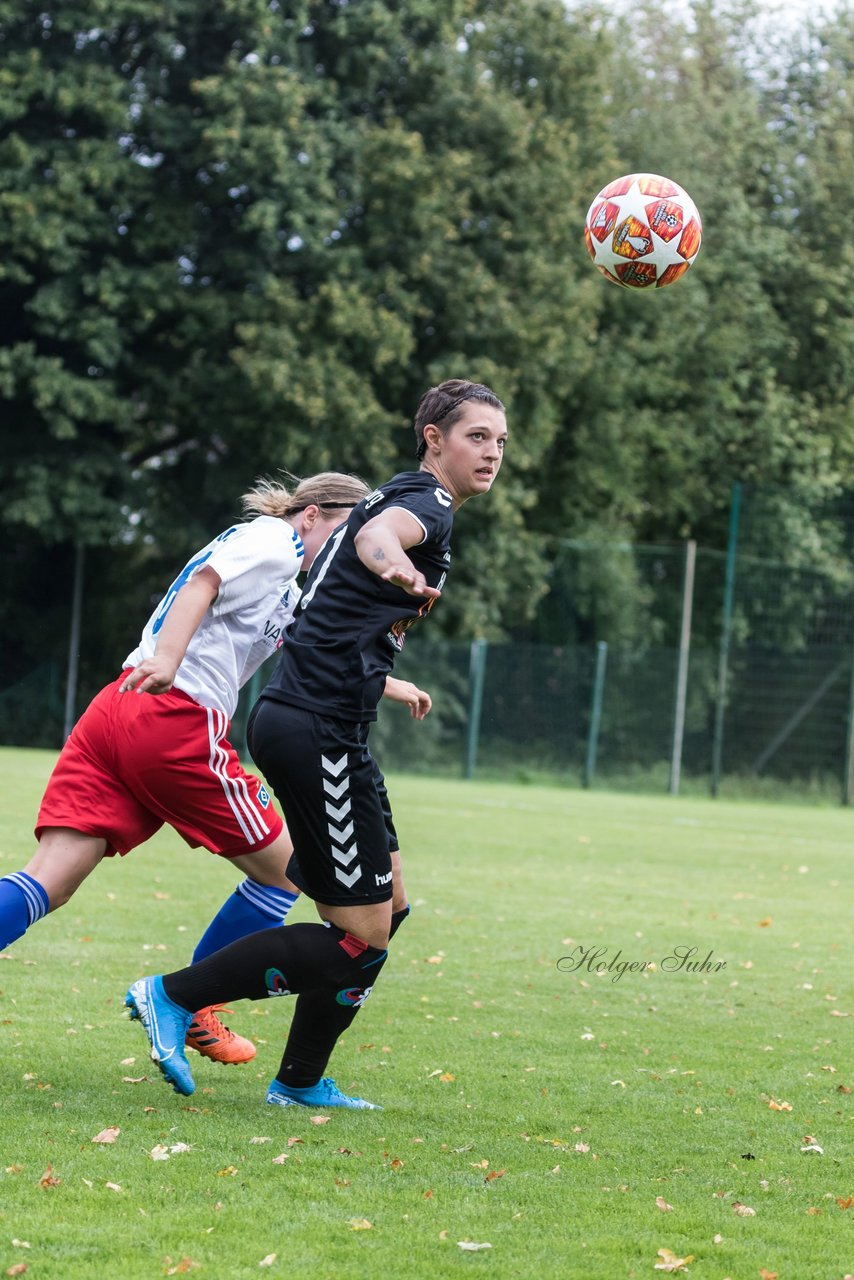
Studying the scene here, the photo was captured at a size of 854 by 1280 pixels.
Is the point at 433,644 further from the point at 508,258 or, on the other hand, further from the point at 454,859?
the point at 454,859

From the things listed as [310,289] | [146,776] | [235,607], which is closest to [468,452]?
[235,607]

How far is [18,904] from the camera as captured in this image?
478 centimetres

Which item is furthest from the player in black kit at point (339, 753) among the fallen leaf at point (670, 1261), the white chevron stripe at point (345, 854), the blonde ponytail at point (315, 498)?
the fallen leaf at point (670, 1261)

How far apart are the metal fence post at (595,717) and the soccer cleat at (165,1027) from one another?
70.0ft

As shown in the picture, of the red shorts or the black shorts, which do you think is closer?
the black shorts

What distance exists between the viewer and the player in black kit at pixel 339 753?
4465mm

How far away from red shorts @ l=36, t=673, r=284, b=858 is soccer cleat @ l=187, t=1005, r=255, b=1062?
Result: 22.0 inches

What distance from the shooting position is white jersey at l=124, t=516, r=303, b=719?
15.8ft

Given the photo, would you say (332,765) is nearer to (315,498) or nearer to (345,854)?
(345,854)

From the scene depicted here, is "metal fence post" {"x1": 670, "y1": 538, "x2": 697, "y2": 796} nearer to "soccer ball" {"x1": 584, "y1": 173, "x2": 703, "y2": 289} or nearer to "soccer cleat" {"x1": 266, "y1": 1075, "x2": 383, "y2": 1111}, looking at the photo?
"soccer ball" {"x1": 584, "y1": 173, "x2": 703, "y2": 289}

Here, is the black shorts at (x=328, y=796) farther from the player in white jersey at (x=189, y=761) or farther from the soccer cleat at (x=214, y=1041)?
the soccer cleat at (x=214, y=1041)

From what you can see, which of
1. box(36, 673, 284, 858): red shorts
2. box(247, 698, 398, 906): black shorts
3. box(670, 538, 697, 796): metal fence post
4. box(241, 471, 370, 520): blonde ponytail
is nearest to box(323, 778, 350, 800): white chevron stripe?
box(247, 698, 398, 906): black shorts

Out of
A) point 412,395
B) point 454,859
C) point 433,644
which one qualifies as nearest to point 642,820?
point 454,859

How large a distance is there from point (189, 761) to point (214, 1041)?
0.92m
